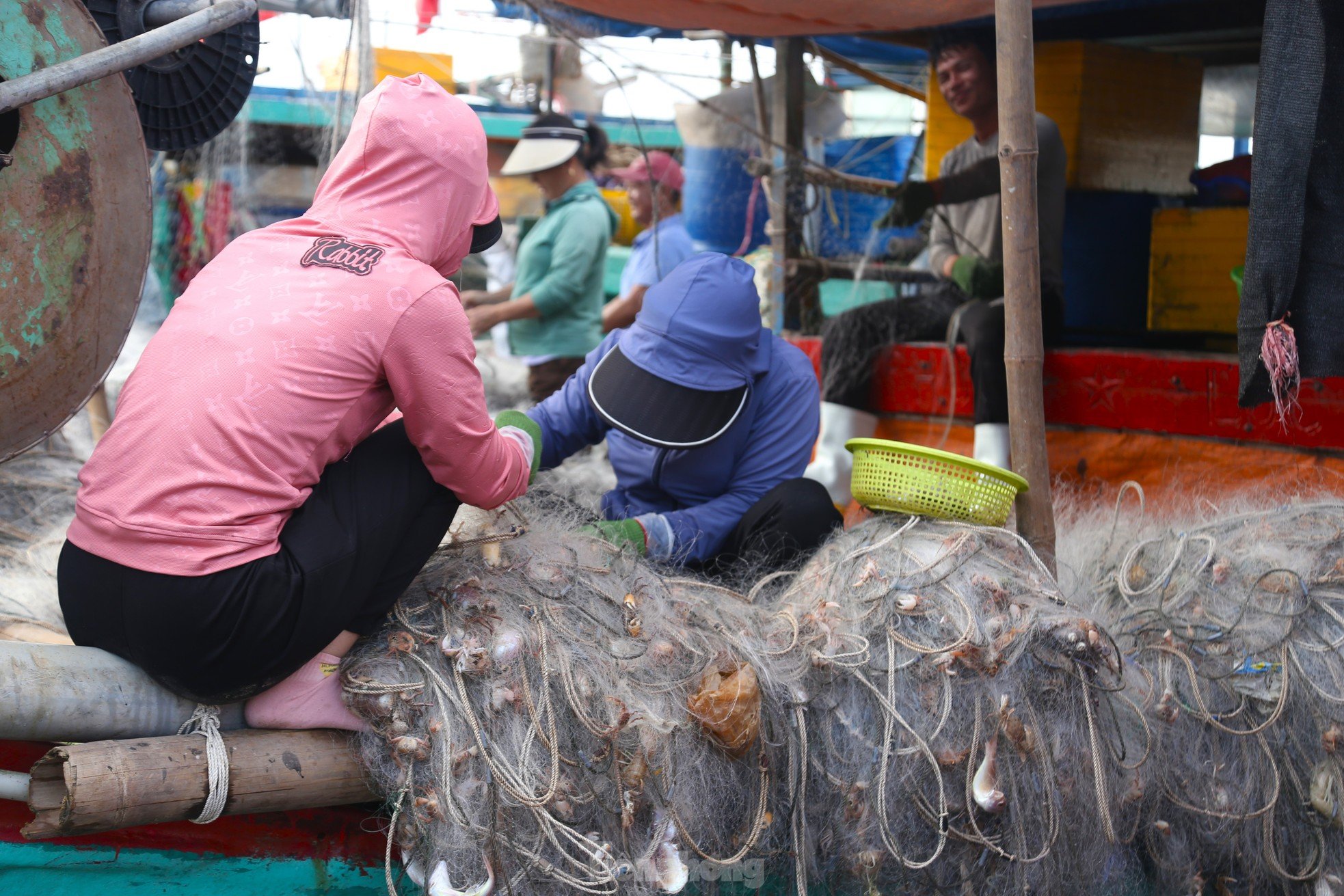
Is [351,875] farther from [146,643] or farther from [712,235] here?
[712,235]

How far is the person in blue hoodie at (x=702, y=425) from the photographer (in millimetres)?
2994

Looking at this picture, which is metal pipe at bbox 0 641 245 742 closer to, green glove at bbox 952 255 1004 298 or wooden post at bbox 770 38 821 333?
green glove at bbox 952 255 1004 298

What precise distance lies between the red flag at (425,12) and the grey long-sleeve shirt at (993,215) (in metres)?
2.49

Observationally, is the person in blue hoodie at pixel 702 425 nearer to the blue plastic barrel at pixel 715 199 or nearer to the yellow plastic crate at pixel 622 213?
the blue plastic barrel at pixel 715 199

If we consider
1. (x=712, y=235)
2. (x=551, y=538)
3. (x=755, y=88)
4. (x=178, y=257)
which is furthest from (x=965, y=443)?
(x=178, y=257)

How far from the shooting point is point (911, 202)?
4406 mm

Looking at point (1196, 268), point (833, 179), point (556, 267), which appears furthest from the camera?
point (556, 267)

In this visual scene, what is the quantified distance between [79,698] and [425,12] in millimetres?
6606

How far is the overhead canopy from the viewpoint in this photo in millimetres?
4055

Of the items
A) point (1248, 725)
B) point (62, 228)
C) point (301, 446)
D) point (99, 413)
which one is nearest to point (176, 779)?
point (301, 446)

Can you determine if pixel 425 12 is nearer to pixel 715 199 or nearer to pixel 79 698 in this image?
pixel 715 199

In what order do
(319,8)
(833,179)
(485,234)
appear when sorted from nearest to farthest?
(485,234), (319,8), (833,179)

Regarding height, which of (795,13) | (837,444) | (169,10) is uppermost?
(795,13)

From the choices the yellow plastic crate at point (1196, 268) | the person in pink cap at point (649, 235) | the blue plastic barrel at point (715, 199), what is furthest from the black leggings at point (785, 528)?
the blue plastic barrel at point (715, 199)
